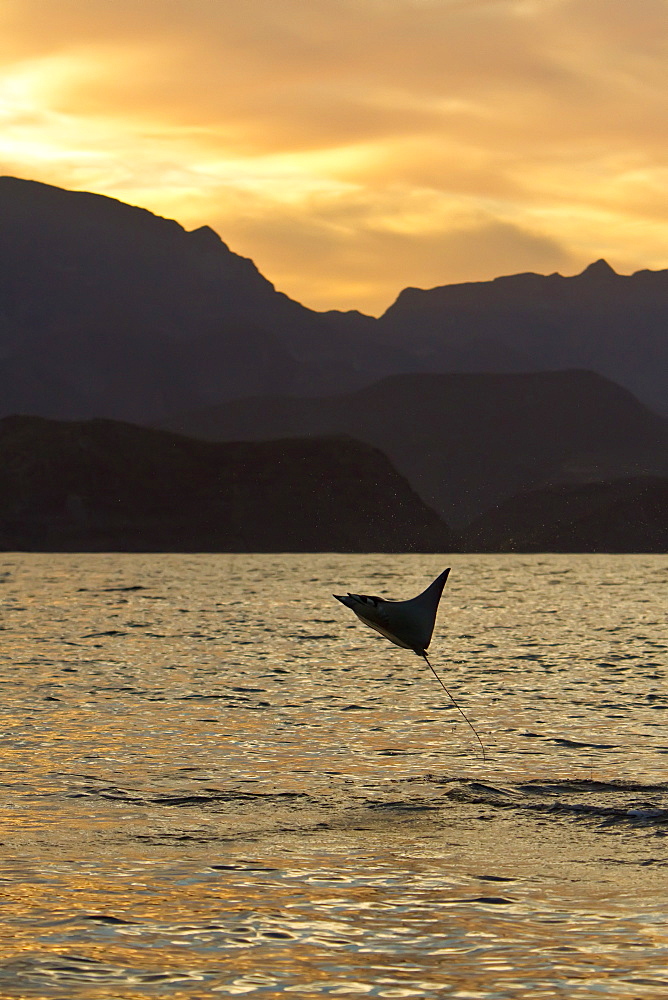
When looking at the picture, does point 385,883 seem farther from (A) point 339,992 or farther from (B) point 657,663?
(B) point 657,663

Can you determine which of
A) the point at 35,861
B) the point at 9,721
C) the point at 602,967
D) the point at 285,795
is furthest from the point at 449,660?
the point at 602,967

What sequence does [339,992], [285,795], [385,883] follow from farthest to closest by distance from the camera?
[285,795] → [385,883] → [339,992]

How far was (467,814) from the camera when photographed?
64.3 feet

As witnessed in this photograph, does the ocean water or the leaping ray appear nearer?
the ocean water

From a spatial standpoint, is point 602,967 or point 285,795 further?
point 285,795

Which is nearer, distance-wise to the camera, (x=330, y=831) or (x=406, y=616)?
(x=330, y=831)

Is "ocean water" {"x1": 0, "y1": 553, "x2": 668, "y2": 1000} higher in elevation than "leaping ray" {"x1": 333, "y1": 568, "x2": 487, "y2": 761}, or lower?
lower

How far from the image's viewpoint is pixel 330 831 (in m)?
18.2

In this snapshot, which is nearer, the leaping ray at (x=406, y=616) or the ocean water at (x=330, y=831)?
the ocean water at (x=330, y=831)

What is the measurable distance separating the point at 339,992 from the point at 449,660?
4165cm

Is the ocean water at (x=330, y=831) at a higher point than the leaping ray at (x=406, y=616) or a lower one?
lower

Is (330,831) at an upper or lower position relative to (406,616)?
lower

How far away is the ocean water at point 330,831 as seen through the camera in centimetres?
1188

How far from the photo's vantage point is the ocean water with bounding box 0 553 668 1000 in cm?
1188
